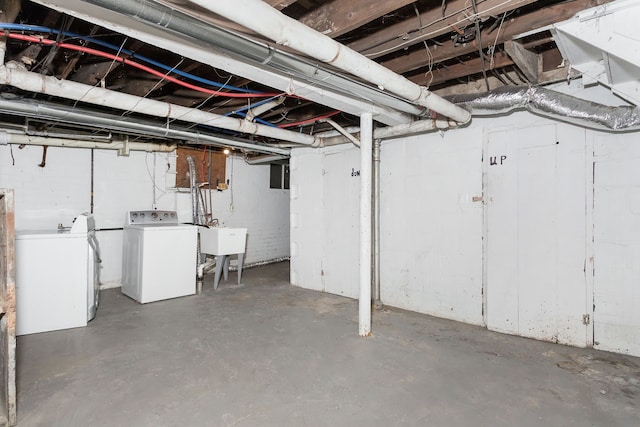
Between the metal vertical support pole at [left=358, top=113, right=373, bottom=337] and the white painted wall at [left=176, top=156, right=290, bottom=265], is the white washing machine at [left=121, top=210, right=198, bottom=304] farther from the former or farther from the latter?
the metal vertical support pole at [left=358, top=113, right=373, bottom=337]

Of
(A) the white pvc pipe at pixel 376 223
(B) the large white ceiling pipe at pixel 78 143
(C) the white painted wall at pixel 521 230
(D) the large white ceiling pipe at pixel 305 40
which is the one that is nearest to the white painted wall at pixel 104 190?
(B) the large white ceiling pipe at pixel 78 143

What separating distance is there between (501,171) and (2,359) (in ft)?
11.8

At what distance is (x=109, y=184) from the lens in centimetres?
440

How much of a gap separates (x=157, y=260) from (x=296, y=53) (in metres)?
2.90

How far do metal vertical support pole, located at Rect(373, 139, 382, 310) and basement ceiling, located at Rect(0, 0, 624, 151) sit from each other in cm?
59

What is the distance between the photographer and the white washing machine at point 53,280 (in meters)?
2.81

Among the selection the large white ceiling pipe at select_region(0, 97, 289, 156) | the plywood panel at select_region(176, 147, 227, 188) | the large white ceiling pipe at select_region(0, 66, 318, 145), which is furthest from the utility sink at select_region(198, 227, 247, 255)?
the large white ceiling pipe at select_region(0, 66, 318, 145)

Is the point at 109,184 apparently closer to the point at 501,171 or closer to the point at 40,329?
the point at 40,329

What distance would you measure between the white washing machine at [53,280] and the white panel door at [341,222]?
2.57m

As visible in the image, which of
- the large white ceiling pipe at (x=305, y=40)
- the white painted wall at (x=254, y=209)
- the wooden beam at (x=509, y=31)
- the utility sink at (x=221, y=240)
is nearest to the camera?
the large white ceiling pipe at (x=305, y=40)

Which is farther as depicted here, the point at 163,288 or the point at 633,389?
the point at 163,288

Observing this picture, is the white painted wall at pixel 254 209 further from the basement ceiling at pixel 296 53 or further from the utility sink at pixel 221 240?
the basement ceiling at pixel 296 53

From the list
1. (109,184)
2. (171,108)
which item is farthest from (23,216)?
(171,108)

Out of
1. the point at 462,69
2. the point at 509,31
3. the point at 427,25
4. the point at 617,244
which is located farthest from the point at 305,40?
the point at 617,244
